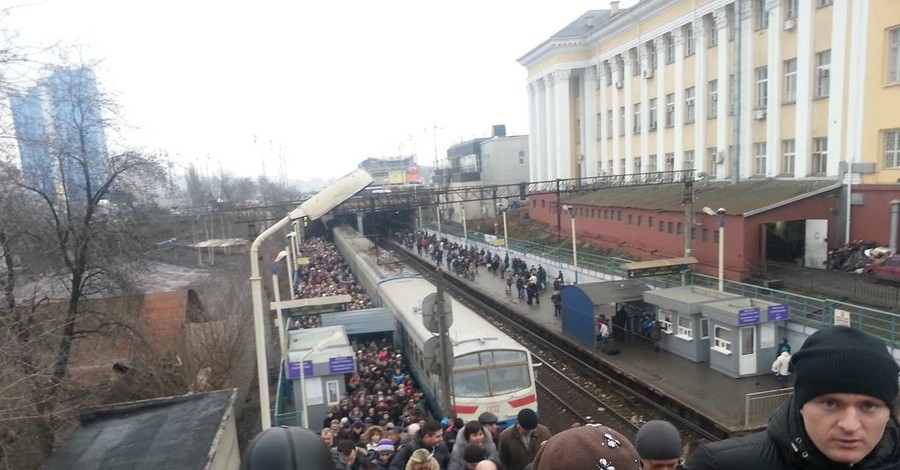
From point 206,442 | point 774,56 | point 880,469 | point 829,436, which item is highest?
point 774,56

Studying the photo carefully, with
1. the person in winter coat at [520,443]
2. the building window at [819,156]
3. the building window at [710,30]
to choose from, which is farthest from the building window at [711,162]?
the person in winter coat at [520,443]

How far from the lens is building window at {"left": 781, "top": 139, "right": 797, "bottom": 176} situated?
2458cm

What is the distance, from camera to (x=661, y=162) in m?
34.5

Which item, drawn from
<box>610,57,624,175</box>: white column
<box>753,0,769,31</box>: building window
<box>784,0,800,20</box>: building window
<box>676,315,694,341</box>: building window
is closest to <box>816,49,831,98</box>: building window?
<box>784,0,800,20</box>: building window

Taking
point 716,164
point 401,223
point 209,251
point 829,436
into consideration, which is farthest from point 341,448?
point 401,223

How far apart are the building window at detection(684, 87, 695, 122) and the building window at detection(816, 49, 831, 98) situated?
874 cm

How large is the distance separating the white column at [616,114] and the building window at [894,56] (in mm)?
19935

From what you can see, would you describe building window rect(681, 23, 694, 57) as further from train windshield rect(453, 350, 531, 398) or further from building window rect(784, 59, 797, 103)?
train windshield rect(453, 350, 531, 398)

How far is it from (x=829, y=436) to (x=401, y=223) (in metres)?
58.7

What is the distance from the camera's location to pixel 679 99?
31922mm

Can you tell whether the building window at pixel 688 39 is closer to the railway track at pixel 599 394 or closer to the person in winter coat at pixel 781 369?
the railway track at pixel 599 394

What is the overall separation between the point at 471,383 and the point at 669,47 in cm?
2913

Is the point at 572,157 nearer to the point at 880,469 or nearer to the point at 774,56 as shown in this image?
the point at 774,56

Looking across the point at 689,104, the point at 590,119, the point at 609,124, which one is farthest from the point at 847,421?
the point at 590,119
